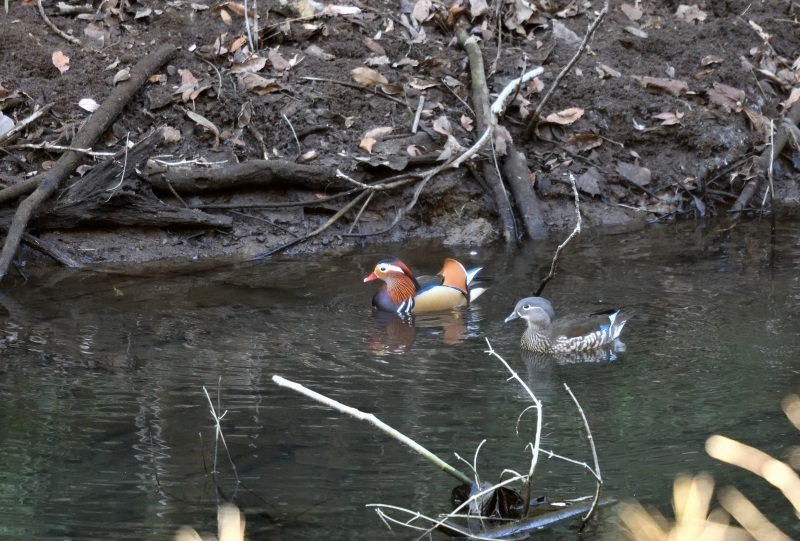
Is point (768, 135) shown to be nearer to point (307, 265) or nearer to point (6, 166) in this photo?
point (307, 265)

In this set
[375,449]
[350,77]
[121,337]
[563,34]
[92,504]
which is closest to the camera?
[92,504]

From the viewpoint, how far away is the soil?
998 cm

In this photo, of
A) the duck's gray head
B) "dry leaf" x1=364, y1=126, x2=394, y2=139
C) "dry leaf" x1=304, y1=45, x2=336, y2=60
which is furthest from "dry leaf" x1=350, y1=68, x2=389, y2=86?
the duck's gray head

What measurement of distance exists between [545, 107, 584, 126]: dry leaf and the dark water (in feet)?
7.12

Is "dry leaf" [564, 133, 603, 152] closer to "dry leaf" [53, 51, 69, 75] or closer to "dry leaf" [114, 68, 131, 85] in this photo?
"dry leaf" [114, 68, 131, 85]

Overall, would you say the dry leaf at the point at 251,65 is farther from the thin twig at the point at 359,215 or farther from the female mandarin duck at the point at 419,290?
the female mandarin duck at the point at 419,290

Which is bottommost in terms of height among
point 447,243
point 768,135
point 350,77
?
point 447,243

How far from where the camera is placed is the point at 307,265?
949 centimetres

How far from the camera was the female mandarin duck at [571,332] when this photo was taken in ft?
23.6

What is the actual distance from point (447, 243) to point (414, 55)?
8.17 ft

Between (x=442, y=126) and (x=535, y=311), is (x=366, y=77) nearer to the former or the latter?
(x=442, y=126)

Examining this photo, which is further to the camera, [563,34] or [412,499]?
[563,34]

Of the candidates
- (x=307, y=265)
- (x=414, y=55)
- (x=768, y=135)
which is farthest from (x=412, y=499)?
(x=768, y=135)

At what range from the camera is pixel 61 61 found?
35.0 ft
